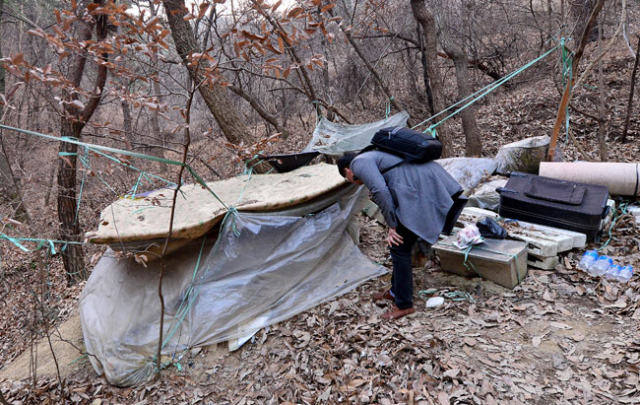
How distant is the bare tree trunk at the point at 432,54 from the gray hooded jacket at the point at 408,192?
3114 millimetres

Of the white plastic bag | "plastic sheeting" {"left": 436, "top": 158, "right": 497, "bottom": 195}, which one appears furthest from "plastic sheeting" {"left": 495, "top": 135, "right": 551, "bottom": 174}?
the white plastic bag

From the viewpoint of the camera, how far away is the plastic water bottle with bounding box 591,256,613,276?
3105 millimetres

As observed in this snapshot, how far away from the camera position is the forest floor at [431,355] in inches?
90.6

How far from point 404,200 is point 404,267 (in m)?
0.51

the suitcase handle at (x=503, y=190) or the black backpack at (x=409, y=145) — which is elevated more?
the black backpack at (x=409, y=145)

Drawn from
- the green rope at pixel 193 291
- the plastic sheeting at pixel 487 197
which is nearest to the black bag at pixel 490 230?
the plastic sheeting at pixel 487 197

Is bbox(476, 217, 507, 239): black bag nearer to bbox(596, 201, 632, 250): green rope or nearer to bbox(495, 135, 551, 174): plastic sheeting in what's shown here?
bbox(596, 201, 632, 250): green rope

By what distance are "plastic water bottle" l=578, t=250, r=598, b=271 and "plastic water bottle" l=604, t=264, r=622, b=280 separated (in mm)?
123

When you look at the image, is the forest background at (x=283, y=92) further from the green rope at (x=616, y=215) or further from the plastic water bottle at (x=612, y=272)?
the plastic water bottle at (x=612, y=272)

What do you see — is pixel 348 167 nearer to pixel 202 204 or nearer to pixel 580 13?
pixel 202 204

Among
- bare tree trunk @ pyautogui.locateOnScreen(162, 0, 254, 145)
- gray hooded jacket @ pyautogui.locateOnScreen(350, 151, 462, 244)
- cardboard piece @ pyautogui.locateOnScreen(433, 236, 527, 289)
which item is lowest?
cardboard piece @ pyautogui.locateOnScreen(433, 236, 527, 289)

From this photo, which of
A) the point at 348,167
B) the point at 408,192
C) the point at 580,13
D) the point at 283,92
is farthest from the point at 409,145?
the point at 283,92

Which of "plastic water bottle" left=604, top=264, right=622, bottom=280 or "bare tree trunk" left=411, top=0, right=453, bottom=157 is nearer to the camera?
"plastic water bottle" left=604, top=264, right=622, bottom=280

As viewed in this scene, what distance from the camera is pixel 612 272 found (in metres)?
3.08
